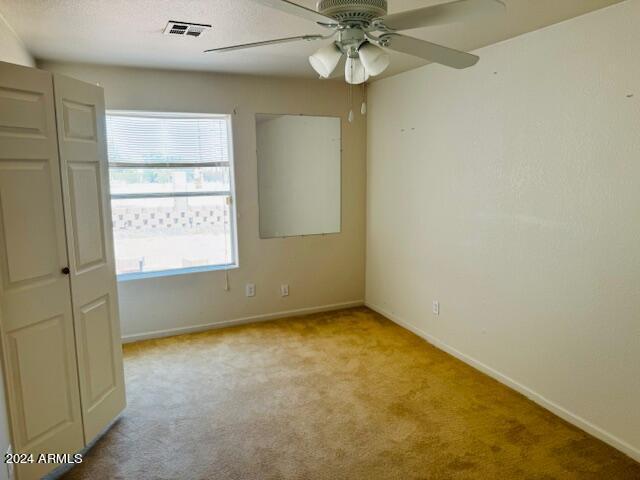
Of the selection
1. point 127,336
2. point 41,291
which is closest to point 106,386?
point 41,291

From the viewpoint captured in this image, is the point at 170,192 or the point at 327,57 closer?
the point at 327,57

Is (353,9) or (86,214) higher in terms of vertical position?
(353,9)

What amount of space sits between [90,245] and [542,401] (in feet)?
9.56

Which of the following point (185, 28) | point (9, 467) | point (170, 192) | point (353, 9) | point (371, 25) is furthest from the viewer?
point (170, 192)

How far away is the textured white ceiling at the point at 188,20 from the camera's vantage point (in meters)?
2.26

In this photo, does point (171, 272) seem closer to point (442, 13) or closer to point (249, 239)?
point (249, 239)

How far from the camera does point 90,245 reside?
2404mm

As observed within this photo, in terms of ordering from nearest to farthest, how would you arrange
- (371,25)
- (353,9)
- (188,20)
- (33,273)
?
(353,9), (371,25), (33,273), (188,20)

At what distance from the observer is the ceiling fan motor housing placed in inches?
55.4

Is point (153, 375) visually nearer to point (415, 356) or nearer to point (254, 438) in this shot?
point (254, 438)

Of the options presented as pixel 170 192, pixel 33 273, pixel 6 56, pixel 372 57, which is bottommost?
pixel 33 273

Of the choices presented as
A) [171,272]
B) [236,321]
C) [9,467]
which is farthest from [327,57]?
[236,321]

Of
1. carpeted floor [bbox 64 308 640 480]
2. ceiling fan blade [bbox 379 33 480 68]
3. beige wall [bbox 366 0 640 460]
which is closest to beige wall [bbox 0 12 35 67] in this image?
ceiling fan blade [bbox 379 33 480 68]

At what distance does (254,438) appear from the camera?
2.56m
